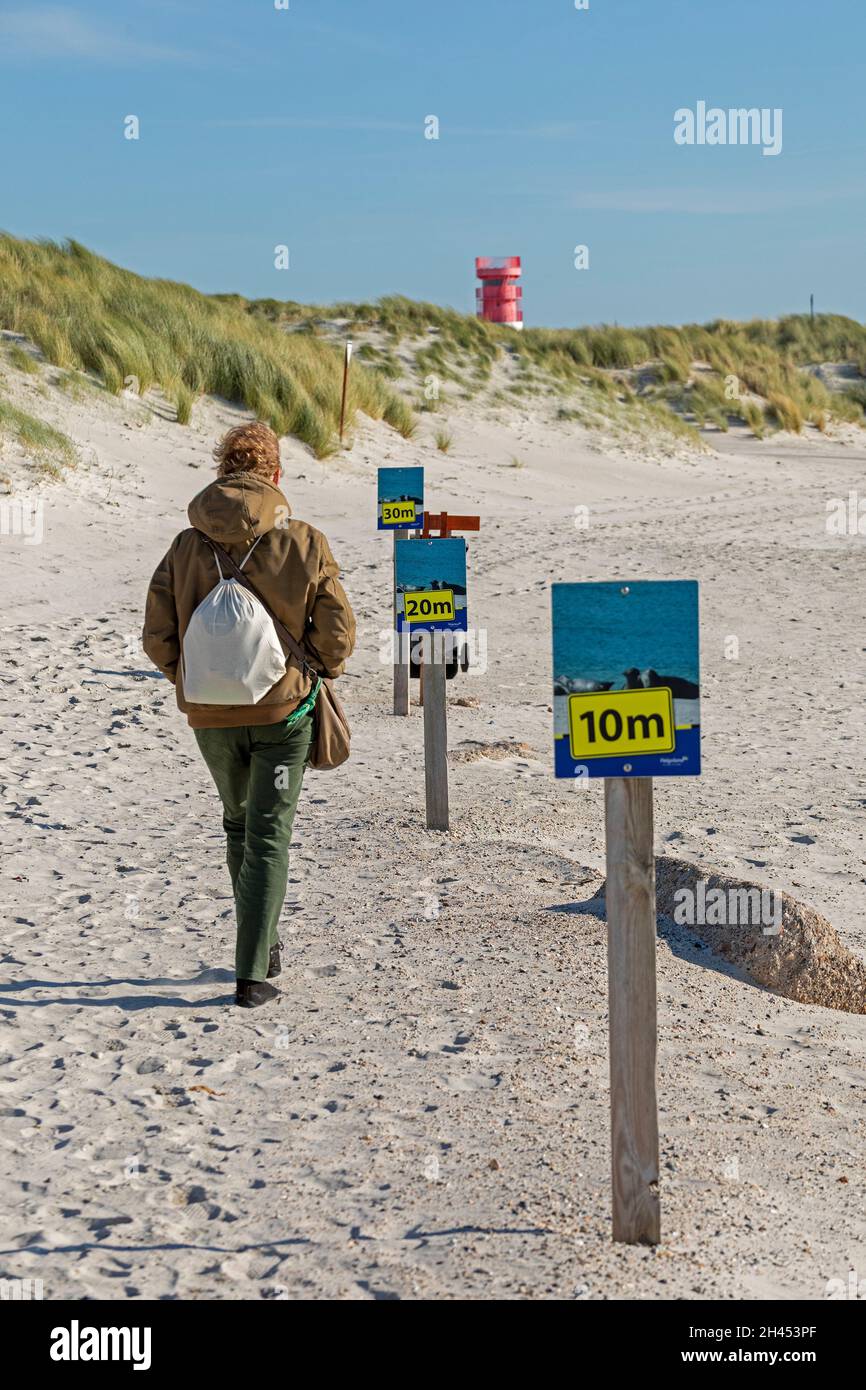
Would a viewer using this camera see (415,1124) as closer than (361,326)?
Yes

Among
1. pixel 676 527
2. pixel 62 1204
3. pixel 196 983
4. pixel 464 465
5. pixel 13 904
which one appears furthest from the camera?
pixel 464 465

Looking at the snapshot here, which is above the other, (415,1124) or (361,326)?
(361,326)

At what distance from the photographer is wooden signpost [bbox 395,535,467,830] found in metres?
6.63

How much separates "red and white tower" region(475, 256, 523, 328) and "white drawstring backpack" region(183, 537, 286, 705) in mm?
35001

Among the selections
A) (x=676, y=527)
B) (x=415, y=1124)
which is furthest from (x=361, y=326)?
(x=415, y=1124)

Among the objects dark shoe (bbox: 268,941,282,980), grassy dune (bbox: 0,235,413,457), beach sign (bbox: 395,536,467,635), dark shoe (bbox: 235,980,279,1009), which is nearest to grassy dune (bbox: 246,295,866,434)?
grassy dune (bbox: 0,235,413,457)

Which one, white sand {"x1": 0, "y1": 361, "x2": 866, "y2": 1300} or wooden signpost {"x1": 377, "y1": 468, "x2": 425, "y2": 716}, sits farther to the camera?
wooden signpost {"x1": 377, "y1": 468, "x2": 425, "y2": 716}

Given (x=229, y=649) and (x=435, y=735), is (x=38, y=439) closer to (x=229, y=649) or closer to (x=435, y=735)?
(x=435, y=735)

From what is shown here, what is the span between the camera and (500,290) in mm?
38344

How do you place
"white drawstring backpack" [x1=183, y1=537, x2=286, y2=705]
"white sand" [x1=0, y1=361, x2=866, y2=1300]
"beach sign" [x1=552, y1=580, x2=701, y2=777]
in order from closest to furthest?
"beach sign" [x1=552, y1=580, x2=701, y2=777] → "white sand" [x1=0, y1=361, x2=866, y2=1300] → "white drawstring backpack" [x1=183, y1=537, x2=286, y2=705]

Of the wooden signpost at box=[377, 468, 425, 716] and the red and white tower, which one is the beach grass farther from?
the red and white tower
